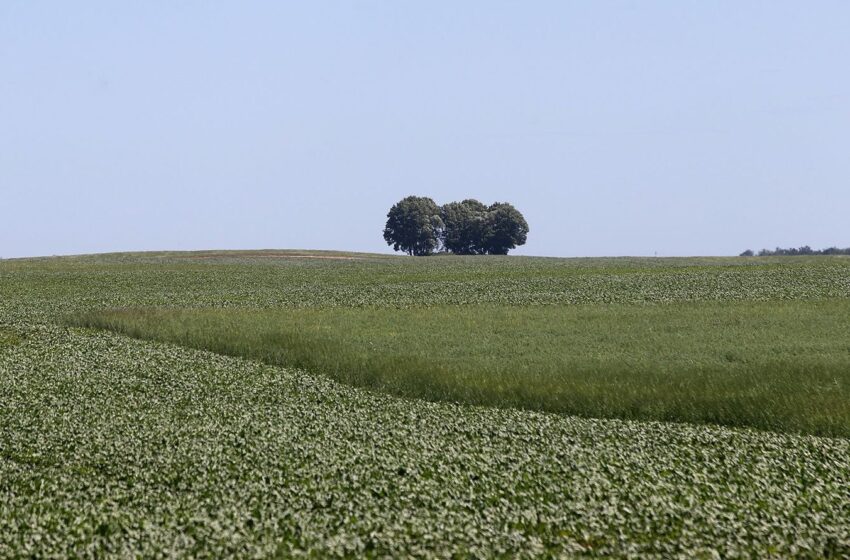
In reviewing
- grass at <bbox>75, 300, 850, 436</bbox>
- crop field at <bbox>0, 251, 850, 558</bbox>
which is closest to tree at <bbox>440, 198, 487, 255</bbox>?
crop field at <bbox>0, 251, 850, 558</bbox>

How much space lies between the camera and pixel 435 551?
1631 centimetres

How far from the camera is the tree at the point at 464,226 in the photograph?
164 meters

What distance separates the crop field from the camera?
695 inches

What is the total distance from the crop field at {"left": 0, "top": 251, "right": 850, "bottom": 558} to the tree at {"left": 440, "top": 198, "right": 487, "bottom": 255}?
102779 millimetres

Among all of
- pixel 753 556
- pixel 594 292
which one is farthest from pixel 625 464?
pixel 594 292

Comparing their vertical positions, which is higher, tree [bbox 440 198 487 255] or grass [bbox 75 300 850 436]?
tree [bbox 440 198 487 255]

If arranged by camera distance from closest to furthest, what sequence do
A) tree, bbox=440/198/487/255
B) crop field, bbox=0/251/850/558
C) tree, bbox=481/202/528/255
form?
crop field, bbox=0/251/850/558 → tree, bbox=481/202/528/255 → tree, bbox=440/198/487/255

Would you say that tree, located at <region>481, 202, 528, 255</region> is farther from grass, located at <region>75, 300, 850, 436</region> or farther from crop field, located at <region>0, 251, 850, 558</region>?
grass, located at <region>75, 300, 850, 436</region>

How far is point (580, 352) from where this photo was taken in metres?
40.5

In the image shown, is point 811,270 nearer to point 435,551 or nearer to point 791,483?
point 791,483

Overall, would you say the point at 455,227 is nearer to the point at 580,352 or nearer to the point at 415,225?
the point at 415,225

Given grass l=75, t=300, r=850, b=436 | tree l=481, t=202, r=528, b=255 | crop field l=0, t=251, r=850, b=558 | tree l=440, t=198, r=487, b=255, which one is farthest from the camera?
tree l=440, t=198, r=487, b=255

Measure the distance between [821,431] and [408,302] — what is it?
1400 inches

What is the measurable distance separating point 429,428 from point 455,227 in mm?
141132
